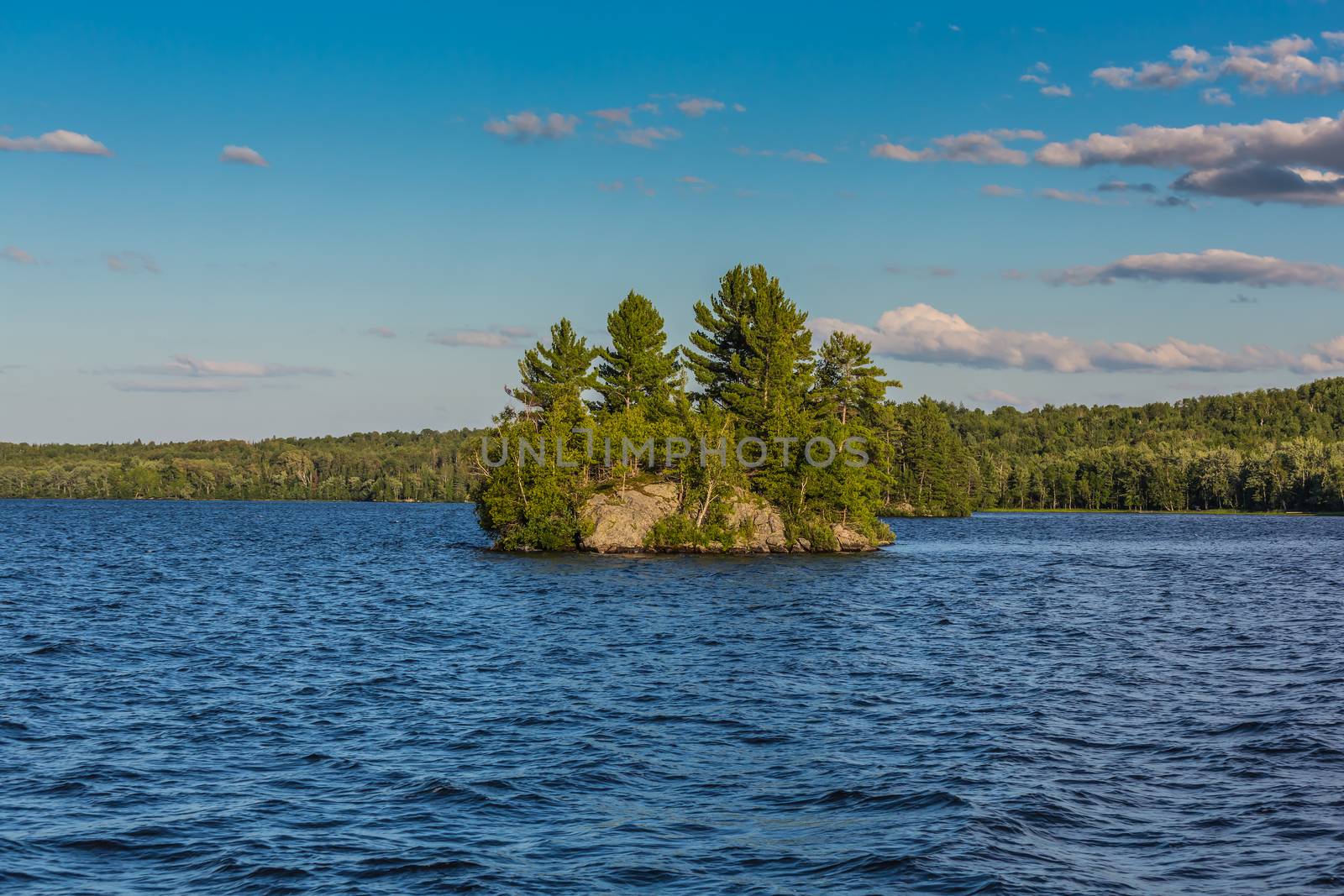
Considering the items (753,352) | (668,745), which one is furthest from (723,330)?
(668,745)

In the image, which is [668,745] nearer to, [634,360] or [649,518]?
[649,518]

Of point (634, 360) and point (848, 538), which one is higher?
point (634, 360)

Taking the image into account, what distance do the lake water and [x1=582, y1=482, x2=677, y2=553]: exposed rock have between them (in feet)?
92.9

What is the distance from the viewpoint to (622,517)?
8394 centimetres

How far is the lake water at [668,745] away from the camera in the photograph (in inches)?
673

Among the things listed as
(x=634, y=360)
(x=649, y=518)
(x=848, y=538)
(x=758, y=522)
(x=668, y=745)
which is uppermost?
(x=634, y=360)

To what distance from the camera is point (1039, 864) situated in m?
17.1

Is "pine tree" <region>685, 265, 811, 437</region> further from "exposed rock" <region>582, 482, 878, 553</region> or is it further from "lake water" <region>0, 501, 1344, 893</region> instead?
"lake water" <region>0, 501, 1344, 893</region>

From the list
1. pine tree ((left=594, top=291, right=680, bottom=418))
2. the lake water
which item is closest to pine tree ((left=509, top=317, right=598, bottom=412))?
pine tree ((left=594, top=291, right=680, bottom=418))

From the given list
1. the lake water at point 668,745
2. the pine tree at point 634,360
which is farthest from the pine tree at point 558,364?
the lake water at point 668,745

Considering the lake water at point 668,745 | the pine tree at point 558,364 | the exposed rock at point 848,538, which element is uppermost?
the pine tree at point 558,364

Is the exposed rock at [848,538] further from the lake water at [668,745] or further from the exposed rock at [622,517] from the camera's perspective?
the lake water at [668,745]

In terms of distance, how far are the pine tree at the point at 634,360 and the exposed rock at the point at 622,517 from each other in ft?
61.5

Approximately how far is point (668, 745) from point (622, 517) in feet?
195
